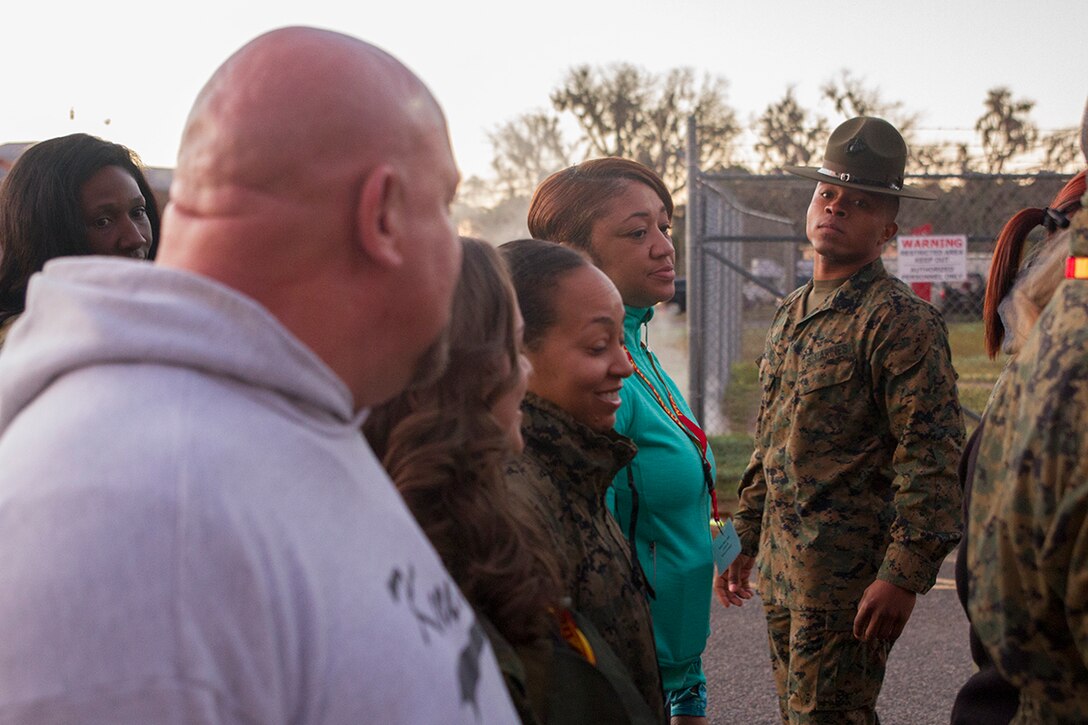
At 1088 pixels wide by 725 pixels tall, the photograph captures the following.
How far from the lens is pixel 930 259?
7.24m

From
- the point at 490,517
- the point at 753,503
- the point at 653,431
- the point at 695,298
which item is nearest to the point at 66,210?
the point at 653,431

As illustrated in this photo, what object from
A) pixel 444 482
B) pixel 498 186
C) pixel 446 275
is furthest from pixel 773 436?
pixel 498 186

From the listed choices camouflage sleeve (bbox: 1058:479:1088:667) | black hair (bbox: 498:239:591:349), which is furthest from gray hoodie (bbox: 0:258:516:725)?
black hair (bbox: 498:239:591:349)

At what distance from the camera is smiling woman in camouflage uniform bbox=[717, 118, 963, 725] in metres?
3.02

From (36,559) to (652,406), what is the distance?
2.12 metres

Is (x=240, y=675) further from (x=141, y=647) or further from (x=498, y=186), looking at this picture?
(x=498, y=186)

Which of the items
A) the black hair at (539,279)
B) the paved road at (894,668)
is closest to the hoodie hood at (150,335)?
the black hair at (539,279)

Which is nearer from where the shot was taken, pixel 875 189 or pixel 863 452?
pixel 863 452

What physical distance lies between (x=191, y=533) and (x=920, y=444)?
2630mm

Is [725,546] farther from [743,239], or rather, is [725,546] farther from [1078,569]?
[743,239]

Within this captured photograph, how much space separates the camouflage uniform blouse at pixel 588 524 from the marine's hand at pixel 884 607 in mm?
1133

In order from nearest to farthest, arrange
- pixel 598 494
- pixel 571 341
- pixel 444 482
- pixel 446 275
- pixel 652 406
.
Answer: pixel 446 275, pixel 444 482, pixel 598 494, pixel 571 341, pixel 652 406

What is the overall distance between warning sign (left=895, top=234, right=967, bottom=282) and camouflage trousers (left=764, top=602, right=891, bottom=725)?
4569 millimetres

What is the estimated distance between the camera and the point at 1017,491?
128cm
